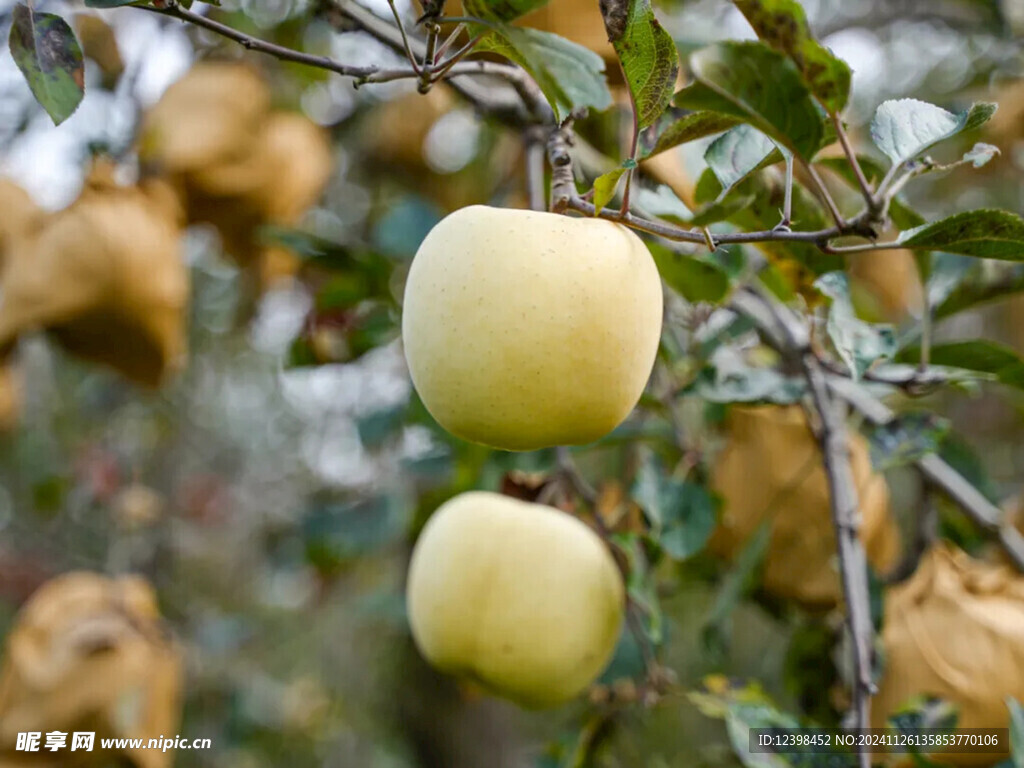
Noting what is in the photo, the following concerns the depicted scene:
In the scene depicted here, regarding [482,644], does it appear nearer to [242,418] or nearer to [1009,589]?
[1009,589]

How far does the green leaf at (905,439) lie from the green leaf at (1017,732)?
0.59 feet

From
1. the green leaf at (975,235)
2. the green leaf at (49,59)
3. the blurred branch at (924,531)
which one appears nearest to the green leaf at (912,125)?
the green leaf at (975,235)

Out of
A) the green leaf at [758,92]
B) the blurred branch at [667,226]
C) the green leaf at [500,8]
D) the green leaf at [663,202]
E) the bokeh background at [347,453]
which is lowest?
the bokeh background at [347,453]

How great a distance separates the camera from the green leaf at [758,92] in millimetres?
317

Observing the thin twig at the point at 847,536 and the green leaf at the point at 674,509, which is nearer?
the thin twig at the point at 847,536

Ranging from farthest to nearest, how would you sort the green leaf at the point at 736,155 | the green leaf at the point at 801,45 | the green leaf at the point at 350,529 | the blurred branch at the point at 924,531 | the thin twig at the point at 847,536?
the green leaf at the point at 350,529
the blurred branch at the point at 924,531
the thin twig at the point at 847,536
the green leaf at the point at 736,155
the green leaf at the point at 801,45

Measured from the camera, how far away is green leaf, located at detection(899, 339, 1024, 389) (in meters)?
0.61

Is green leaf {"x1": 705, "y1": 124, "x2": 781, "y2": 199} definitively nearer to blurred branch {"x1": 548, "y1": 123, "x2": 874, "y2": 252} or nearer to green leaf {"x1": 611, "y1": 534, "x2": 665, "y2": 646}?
blurred branch {"x1": 548, "y1": 123, "x2": 874, "y2": 252}

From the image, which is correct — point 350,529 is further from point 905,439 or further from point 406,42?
point 406,42

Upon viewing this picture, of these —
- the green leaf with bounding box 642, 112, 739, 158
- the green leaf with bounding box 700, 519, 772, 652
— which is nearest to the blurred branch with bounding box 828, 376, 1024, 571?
the green leaf with bounding box 700, 519, 772, 652

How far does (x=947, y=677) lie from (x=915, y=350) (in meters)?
0.26

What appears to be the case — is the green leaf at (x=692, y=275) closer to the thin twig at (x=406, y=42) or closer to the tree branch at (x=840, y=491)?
the tree branch at (x=840, y=491)

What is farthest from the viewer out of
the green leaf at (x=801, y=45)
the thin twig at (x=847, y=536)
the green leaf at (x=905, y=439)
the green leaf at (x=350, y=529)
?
the green leaf at (x=350, y=529)

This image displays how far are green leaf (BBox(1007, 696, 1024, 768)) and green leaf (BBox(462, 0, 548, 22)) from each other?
0.55 metres
